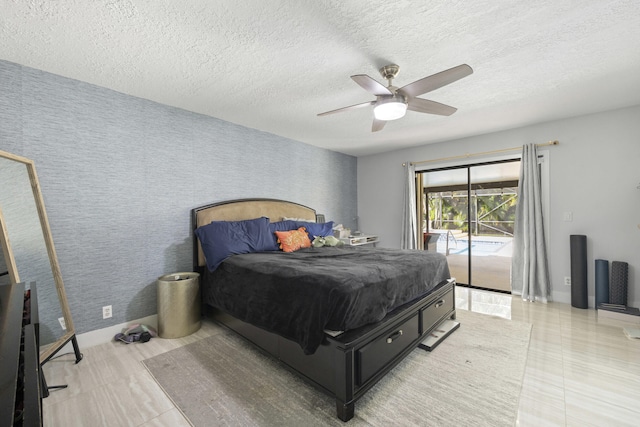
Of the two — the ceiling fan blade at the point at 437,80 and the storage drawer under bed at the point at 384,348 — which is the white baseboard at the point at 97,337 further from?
the ceiling fan blade at the point at 437,80

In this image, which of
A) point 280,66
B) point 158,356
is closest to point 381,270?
point 280,66

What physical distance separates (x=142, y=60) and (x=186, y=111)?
1.03m

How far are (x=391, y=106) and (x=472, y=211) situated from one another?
10.6 ft

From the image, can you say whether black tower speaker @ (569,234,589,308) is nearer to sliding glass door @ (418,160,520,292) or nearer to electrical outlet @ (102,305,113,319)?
sliding glass door @ (418,160,520,292)

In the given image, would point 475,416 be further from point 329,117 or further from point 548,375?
point 329,117

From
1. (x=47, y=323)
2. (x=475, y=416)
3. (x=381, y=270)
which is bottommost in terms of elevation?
(x=475, y=416)

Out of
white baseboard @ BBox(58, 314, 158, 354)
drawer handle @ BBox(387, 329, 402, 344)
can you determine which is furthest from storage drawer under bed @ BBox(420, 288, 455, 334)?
white baseboard @ BBox(58, 314, 158, 354)

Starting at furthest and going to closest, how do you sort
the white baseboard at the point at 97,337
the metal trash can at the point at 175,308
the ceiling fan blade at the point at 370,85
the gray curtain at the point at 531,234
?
the gray curtain at the point at 531,234 → the metal trash can at the point at 175,308 → the white baseboard at the point at 97,337 → the ceiling fan blade at the point at 370,85

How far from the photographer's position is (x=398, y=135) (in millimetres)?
4234

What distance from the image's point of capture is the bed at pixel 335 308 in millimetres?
1690

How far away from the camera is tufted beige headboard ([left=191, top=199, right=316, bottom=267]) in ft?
10.5

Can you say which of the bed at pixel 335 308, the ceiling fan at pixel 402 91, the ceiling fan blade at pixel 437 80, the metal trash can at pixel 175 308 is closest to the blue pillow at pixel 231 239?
the bed at pixel 335 308

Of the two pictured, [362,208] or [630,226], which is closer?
[630,226]

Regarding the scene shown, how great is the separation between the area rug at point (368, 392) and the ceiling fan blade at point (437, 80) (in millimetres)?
2159
